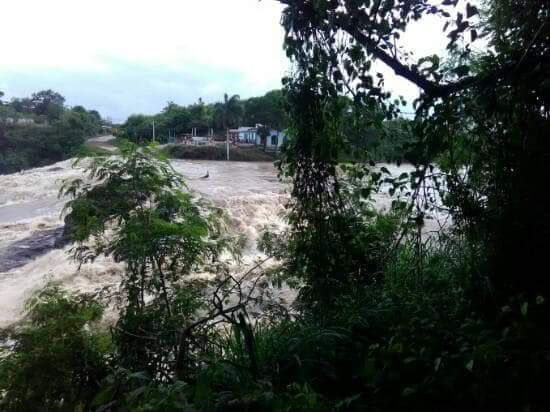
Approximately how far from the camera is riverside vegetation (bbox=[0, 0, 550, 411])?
1.57 metres

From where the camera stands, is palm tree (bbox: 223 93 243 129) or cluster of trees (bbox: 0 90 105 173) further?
palm tree (bbox: 223 93 243 129)

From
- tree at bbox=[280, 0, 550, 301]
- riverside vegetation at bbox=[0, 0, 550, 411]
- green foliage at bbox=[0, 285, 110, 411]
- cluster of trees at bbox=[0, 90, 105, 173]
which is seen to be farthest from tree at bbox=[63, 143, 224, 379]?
cluster of trees at bbox=[0, 90, 105, 173]

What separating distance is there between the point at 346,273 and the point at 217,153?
40.8 metres

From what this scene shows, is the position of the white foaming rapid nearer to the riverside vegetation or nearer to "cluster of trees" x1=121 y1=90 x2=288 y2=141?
the riverside vegetation

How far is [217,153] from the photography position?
141 ft

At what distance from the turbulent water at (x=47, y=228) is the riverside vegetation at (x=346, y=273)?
Result: 1.59 feet

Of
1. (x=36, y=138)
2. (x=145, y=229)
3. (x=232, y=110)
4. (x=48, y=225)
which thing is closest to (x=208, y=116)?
(x=232, y=110)

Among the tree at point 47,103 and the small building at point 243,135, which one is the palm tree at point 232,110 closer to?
the small building at point 243,135

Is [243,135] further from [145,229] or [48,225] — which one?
[145,229]

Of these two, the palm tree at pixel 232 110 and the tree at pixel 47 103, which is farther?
the tree at pixel 47 103

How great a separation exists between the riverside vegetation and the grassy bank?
37015mm

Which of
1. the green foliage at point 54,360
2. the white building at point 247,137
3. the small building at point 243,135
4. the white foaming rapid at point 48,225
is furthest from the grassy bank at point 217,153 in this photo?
the green foliage at point 54,360

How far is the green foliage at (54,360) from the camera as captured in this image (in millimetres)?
2793

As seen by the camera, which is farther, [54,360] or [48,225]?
[48,225]
